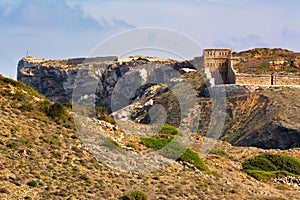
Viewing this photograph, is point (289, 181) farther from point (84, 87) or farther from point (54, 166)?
point (84, 87)

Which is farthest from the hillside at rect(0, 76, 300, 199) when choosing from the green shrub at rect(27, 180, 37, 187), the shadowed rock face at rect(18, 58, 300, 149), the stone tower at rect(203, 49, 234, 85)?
the stone tower at rect(203, 49, 234, 85)

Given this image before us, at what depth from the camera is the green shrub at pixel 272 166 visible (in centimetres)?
4103

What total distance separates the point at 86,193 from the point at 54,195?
5.44 ft

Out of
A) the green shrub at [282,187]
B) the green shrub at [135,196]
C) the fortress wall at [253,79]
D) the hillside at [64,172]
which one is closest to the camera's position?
the hillside at [64,172]

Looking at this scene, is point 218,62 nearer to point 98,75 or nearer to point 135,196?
point 98,75

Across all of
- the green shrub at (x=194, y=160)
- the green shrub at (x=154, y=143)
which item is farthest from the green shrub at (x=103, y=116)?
the green shrub at (x=194, y=160)

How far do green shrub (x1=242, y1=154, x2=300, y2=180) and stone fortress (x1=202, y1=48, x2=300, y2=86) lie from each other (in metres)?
48.6

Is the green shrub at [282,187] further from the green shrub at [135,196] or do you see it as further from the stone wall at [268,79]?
the stone wall at [268,79]

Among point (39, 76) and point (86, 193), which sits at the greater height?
point (39, 76)

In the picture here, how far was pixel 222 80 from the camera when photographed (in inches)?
3856

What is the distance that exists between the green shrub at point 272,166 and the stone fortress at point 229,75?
4859cm

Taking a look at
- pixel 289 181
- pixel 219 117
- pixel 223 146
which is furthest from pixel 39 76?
pixel 289 181

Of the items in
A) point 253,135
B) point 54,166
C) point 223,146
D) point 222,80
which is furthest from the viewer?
point 222,80

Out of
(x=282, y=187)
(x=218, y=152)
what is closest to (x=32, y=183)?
(x=282, y=187)
